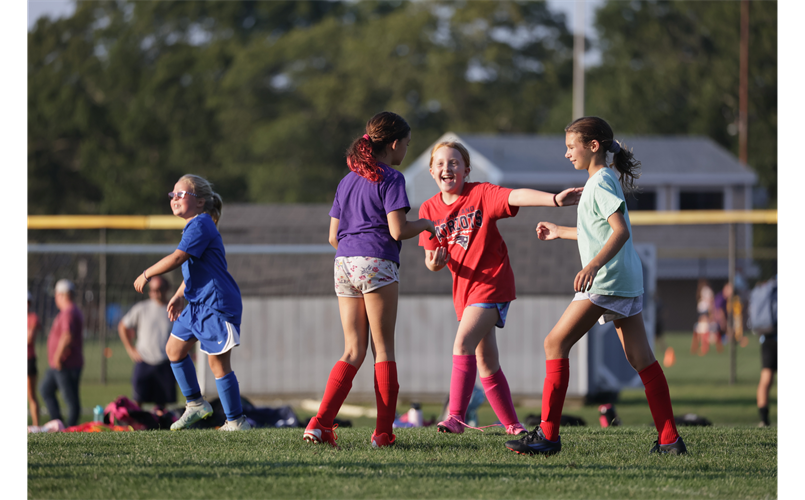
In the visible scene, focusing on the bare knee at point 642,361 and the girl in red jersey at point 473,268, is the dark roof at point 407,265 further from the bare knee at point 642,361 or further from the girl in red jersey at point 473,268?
the bare knee at point 642,361

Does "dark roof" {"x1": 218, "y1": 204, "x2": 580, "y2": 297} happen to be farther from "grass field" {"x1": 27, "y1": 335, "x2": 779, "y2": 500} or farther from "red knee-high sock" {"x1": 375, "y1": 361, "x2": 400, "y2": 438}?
"red knee-high sock" {"x1": 375, "y1": 361, "x2": 400, "y2": 438}

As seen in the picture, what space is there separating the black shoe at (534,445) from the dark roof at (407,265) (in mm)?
7347

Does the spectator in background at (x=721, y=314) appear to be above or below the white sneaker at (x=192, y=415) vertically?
below

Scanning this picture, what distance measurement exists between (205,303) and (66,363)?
14.7 ft

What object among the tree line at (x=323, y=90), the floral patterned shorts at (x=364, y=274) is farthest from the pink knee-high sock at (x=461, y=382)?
the tree line at (x=323, y=90)

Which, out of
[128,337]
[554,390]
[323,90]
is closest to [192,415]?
[554,390]

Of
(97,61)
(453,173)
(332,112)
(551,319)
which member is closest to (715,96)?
(332,112)

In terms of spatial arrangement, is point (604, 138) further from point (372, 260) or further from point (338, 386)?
point (338, 386)

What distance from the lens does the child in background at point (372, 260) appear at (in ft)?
14.4

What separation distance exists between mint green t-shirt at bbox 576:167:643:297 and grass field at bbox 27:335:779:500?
36.5 inches

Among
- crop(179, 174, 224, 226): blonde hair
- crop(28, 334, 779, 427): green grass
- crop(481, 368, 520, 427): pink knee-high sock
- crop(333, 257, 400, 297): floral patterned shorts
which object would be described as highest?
crop(179, 174, 224, 226): blonde hair

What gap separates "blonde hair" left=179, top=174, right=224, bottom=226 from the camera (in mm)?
5617

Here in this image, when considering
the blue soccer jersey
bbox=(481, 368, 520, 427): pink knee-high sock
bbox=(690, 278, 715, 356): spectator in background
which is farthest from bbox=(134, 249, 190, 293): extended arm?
bbox=(690, 278, 715, 356): spectator in background

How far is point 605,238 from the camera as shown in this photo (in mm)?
4293
